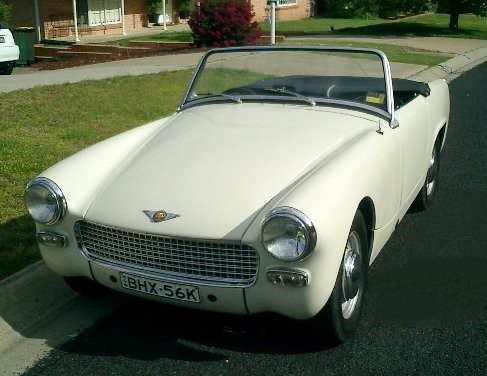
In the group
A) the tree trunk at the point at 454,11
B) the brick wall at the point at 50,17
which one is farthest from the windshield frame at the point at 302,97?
the brick wall at the point at 50,17

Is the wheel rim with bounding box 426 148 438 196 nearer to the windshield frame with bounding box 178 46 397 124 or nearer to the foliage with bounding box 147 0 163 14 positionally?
the windshield frame with bounding box 178 46 397 124

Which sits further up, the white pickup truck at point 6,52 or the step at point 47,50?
the white pickup truck at point 6,52

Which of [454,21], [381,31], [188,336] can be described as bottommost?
[188,336]

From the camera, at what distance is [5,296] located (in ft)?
12.9

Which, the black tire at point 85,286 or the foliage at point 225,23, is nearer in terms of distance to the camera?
the black tire at point 85,286

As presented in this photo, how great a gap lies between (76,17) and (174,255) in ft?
77.3

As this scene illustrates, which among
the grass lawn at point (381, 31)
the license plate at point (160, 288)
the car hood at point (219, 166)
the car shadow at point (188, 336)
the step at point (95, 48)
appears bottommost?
the car shadow at point (188, 336)

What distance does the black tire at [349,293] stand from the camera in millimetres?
3381

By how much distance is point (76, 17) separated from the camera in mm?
25281

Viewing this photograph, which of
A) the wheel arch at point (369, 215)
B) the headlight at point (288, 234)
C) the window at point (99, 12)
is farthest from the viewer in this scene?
the window at point (99, 12)

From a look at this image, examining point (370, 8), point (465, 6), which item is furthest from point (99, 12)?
point (465, 6)

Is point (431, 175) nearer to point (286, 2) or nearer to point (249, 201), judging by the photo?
point (249, 201)

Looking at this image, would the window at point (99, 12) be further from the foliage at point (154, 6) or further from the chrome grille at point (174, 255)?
the chrome grille at point (174, 255)

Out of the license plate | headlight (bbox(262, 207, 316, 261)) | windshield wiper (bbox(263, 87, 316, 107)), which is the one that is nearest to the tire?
windshield wiper (bbox(263, 87, 316, 107))
